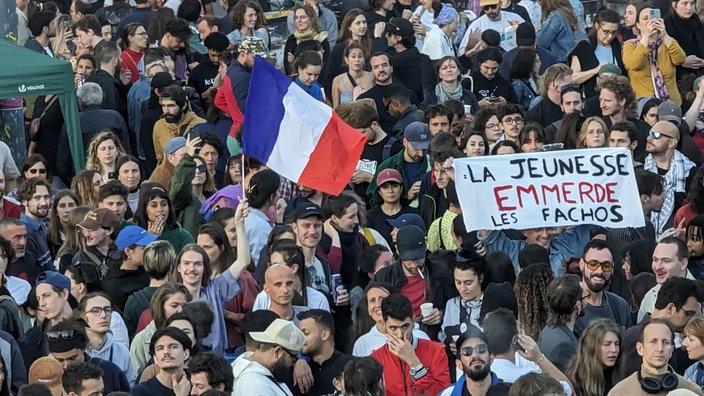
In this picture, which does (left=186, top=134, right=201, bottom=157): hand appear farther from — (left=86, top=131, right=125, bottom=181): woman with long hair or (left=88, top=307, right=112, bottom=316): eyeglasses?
(left=88, top=307, right=112, bottom=316): eyeglasses

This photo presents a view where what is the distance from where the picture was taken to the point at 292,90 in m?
15.1

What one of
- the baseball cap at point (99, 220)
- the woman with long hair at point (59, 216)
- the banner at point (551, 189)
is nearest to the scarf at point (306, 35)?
the woman with long hair at point (59, 216)

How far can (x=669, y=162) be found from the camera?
16.4 metres

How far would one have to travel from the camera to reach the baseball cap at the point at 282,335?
11.5 meters

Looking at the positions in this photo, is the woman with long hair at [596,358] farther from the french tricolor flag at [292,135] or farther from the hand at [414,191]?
the hand at [414,191]

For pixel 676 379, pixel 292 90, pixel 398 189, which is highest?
pixel 676 379

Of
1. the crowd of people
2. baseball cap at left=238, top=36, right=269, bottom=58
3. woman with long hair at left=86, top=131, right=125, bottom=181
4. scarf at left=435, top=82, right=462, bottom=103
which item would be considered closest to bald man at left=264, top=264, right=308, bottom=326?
the crowd of people

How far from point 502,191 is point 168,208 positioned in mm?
2533

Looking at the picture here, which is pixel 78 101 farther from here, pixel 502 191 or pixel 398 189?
pixel 502 191

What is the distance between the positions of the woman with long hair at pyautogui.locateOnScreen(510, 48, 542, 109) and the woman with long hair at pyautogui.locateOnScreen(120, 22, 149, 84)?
378 centimetres

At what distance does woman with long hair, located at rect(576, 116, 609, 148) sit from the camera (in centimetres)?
1650

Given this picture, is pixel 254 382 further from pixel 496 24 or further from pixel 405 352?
pixel 496 24

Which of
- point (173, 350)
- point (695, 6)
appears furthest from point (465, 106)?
point (173, 350)

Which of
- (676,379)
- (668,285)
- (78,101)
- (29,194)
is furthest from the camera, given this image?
(78,101)
